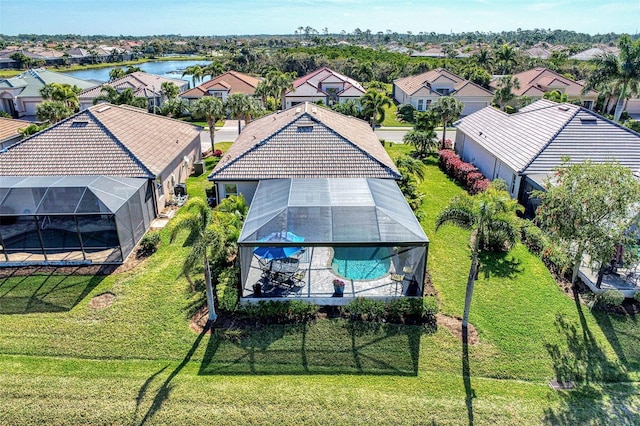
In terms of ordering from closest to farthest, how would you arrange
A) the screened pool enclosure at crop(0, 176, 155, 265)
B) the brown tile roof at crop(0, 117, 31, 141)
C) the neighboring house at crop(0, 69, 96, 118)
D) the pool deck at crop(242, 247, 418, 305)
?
the pool deck at crop(242, 247, 418, 305)
the screened pool enclosure at crop(0, 176, 155, 265)
the brown tile roof at crop(0, 117, 31, 141)
the neighboring house at crop(0, 69, 96, 118)

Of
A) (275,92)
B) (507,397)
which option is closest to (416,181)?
(507,397)

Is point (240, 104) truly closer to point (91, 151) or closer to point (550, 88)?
point (91, 151)

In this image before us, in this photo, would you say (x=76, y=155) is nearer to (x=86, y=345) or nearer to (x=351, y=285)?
(x=86, y=345)

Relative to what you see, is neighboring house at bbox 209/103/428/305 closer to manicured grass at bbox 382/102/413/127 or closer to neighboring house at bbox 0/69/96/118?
manicured grass at bbox 382/102/413/127

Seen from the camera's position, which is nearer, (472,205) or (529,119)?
(472,205)

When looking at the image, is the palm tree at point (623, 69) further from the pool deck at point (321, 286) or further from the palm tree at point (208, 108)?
the pool deck at point (321, 286)

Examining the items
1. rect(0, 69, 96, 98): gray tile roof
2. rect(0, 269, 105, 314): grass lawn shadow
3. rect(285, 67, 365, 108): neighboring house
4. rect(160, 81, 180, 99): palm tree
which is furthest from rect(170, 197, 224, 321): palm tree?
rect(0, 69, 96, 98): gray tile roof

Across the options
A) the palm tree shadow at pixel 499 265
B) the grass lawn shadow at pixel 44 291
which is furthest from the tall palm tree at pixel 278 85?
the palm tree shadow at pixel 499 265
